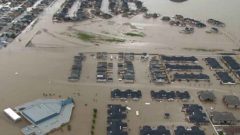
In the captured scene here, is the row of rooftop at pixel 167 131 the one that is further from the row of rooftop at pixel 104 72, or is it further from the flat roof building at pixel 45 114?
the row of rooftop at pixel 104 72

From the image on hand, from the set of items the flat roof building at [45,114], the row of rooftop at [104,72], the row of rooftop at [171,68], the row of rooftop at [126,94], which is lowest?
the flat roof building at [45,114]

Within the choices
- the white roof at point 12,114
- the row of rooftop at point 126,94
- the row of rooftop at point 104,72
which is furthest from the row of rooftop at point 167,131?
the white roof at point 12,114

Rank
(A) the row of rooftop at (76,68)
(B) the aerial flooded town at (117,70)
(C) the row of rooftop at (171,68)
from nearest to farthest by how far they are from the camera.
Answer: (B) the aerial flooded town at (117,70) < (A) the row of rooftop at (76,68) < (C) the row of rooftop at (171,68)

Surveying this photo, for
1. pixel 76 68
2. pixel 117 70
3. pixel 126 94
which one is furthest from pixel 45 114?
pixel 117 70

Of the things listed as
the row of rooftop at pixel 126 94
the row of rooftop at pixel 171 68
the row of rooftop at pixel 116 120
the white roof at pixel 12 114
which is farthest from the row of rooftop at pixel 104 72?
the white roof at pixel 12 114

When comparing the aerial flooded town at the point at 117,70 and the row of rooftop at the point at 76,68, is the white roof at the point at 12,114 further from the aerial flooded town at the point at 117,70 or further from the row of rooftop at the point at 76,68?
the row of rooftop at the point at 76,68

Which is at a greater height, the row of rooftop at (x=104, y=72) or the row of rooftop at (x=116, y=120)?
the row of rooftop at (x=104, y=72)

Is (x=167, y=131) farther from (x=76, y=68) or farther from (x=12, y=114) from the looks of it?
(x=76, y=68)

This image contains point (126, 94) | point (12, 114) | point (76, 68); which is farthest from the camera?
point (76, 68)

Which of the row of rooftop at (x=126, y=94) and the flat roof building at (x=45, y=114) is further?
the row of rooftop at (x=126, y=94)

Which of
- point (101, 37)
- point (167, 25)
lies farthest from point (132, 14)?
point (101, 37)

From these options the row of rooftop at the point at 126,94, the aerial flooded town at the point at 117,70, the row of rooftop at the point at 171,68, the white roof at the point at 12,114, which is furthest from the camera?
the row of rooftop at the point at 171,68
